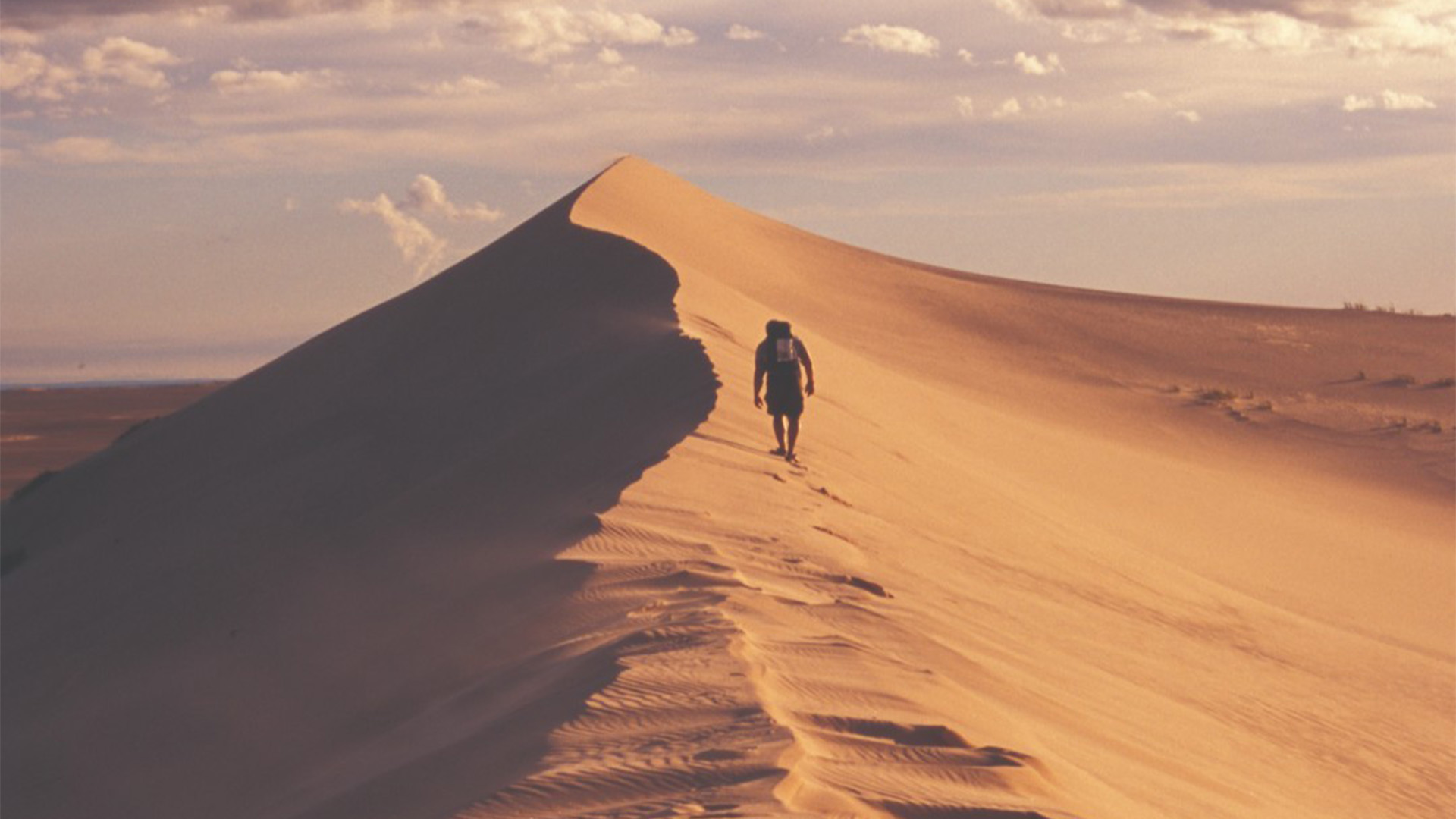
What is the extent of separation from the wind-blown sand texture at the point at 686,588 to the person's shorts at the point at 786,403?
0.45 meters

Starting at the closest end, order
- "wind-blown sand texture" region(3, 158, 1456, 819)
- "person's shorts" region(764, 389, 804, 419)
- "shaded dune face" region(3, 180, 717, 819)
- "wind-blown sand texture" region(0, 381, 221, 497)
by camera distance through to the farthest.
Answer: "wind-blown sand texture" region(3, 158, 1456, 819)
"shaded dune face" region(3, 180, 717, 819)
"person's shorts" region(764, 389, 804, 419)
"wind-blown sand texture" region(0, 381, 221, 497)

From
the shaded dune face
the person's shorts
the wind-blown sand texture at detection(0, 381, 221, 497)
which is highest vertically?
the person's shorts

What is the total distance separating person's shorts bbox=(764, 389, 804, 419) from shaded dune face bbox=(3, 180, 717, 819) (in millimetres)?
729

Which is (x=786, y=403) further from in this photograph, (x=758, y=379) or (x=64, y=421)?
(x=64, y=421)

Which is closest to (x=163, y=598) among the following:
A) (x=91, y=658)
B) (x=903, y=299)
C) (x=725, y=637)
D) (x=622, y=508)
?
(x=91, y=658)

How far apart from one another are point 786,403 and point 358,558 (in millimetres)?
3077

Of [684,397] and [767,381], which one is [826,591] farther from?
[684,397]

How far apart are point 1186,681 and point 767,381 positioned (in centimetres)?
381

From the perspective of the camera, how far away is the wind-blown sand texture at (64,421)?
4507 centimetres

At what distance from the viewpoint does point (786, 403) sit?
480 inches

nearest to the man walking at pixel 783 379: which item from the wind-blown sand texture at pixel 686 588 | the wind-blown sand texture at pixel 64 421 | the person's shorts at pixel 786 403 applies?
the person's shorts at pixel 786 403

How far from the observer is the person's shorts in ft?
39.9

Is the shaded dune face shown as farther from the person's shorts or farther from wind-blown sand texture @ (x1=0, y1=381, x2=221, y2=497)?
wind-blown sand texture @ (x1=0, y1=381, x2=221, y2=497)

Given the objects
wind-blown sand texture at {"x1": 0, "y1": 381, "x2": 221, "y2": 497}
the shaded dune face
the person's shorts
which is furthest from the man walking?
wind-blown sand texture at {"x1": 0, "y1": 381, "x2": 221, "y2": 497}
